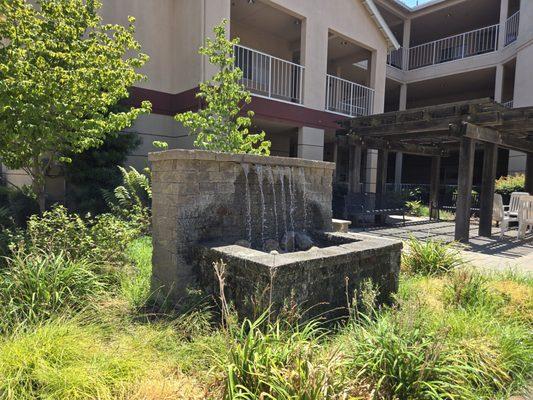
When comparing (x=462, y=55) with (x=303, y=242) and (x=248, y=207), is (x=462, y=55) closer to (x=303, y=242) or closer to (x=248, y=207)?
(x=303, y=242)

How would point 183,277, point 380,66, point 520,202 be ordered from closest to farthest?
point 183,277 < point 520,202 < point 380,66

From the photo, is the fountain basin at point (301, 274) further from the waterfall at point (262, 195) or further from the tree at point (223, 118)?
the tree at point (223, 118)

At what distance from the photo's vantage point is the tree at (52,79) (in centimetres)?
450

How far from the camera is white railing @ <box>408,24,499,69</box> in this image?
17797mm

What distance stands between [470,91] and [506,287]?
1918 centimetres

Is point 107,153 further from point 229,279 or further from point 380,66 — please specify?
point 380,66

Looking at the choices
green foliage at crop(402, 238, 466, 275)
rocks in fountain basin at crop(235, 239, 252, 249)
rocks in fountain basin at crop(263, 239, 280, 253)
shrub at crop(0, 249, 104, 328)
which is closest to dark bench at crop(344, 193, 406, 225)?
green foliage at crop(402, 238, 466, 275)

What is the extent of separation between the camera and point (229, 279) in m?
3.25

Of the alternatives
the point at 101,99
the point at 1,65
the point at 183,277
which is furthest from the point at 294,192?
the point at 1,65

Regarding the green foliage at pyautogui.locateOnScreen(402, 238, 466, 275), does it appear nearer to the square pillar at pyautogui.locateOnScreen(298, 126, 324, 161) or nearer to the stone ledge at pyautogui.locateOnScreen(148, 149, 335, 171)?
the stone ledge at pyautogui.locateOnScreen(148, 149, 335, 171)

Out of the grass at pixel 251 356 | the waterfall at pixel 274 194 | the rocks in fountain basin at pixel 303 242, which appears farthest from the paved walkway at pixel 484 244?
the grass at pixel 251 356

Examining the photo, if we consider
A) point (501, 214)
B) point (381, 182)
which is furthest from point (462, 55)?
point (501, 214)

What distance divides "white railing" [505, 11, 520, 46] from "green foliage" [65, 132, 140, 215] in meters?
16.2

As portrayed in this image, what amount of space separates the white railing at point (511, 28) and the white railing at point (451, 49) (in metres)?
2.05
